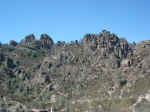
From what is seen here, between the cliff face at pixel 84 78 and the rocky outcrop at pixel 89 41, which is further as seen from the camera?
the rocky outcrop at pixel 89 41

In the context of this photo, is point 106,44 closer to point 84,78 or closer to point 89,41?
point 89,41

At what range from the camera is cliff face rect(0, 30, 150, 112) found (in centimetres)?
9531

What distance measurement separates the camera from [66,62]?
163m

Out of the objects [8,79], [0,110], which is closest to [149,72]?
[0,110]

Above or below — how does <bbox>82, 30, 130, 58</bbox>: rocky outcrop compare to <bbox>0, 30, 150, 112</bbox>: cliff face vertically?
above

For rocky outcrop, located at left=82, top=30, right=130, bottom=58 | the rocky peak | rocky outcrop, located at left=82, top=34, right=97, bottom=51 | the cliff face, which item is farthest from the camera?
the rocky peak

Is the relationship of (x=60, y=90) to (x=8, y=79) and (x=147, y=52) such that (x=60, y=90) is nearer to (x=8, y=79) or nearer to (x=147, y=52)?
(x=8, y=79)

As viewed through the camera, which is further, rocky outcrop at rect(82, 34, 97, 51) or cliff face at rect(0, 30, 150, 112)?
rocky outcrop at rect(82, 34, 97, 51)

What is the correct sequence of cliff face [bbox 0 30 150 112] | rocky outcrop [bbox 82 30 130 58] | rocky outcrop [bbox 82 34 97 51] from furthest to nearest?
rocky outcrop [bbox 82 34 97 51] → rocky outcrop [bbox 82 30 130 58] → cliff face [bbox 0 30 150 112]

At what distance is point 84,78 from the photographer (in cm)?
13450

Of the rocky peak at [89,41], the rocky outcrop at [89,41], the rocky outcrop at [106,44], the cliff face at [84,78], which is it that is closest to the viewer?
the cliff face at [84,78]

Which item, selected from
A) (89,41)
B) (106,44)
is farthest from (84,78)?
(89,41)

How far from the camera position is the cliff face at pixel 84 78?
9531 centimetres

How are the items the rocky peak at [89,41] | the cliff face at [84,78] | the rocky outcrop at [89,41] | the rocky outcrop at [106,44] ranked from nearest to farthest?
the cliff face at [84,78] → the rocky outcrop at [106,44] → the rocky outcrop at [89,41] → the rocky peak at [89,41]
